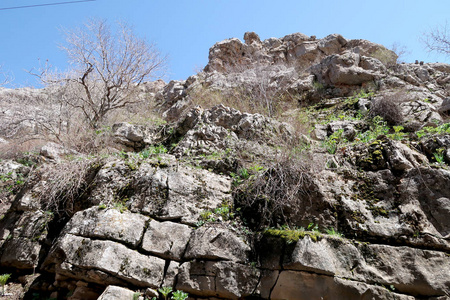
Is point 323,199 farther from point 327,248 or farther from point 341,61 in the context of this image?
point 341,61

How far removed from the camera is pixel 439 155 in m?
4.43

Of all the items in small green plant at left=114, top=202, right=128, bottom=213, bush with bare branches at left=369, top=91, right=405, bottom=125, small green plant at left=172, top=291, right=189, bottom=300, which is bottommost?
small green plant at left=172, top=291, right=189, bottom=300

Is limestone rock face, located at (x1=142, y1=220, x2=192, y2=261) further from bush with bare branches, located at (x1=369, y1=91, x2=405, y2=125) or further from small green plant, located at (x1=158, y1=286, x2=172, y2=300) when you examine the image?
bush with bare branches, located at (x1=369, y1=91, x2=405, y2=125)

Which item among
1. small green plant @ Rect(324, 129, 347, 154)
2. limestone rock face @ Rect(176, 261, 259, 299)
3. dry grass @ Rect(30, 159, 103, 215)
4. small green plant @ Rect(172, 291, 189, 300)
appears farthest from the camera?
small green plant @ Rect(324, 129, 347, 154)

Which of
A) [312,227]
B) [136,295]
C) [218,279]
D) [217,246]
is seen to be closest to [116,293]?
[136,295]

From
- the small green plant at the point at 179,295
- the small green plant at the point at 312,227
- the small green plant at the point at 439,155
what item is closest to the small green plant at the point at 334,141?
the small green plant at the point at 439,155

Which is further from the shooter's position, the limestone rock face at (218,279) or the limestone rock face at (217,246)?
the limestone rock face at (217,246)

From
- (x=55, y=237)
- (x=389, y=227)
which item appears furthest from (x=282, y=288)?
Result: (x=55, y=237)

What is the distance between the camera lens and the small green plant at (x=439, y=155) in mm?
4301

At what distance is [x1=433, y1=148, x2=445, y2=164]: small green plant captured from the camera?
4.30 metres

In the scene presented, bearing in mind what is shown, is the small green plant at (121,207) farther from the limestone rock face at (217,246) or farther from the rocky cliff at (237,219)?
the limestone rock face at (217,246)

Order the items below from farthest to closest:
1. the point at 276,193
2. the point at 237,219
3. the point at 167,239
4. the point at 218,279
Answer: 1. the point at 276,193
2. the point at 237,219
3. the point at 167,239
4. the point at 218,279

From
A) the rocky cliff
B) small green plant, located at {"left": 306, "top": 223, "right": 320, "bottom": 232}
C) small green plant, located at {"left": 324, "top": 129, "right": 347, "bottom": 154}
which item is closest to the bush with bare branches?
the rocky cliff

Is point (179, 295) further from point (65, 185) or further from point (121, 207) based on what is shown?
point (65, 185)
